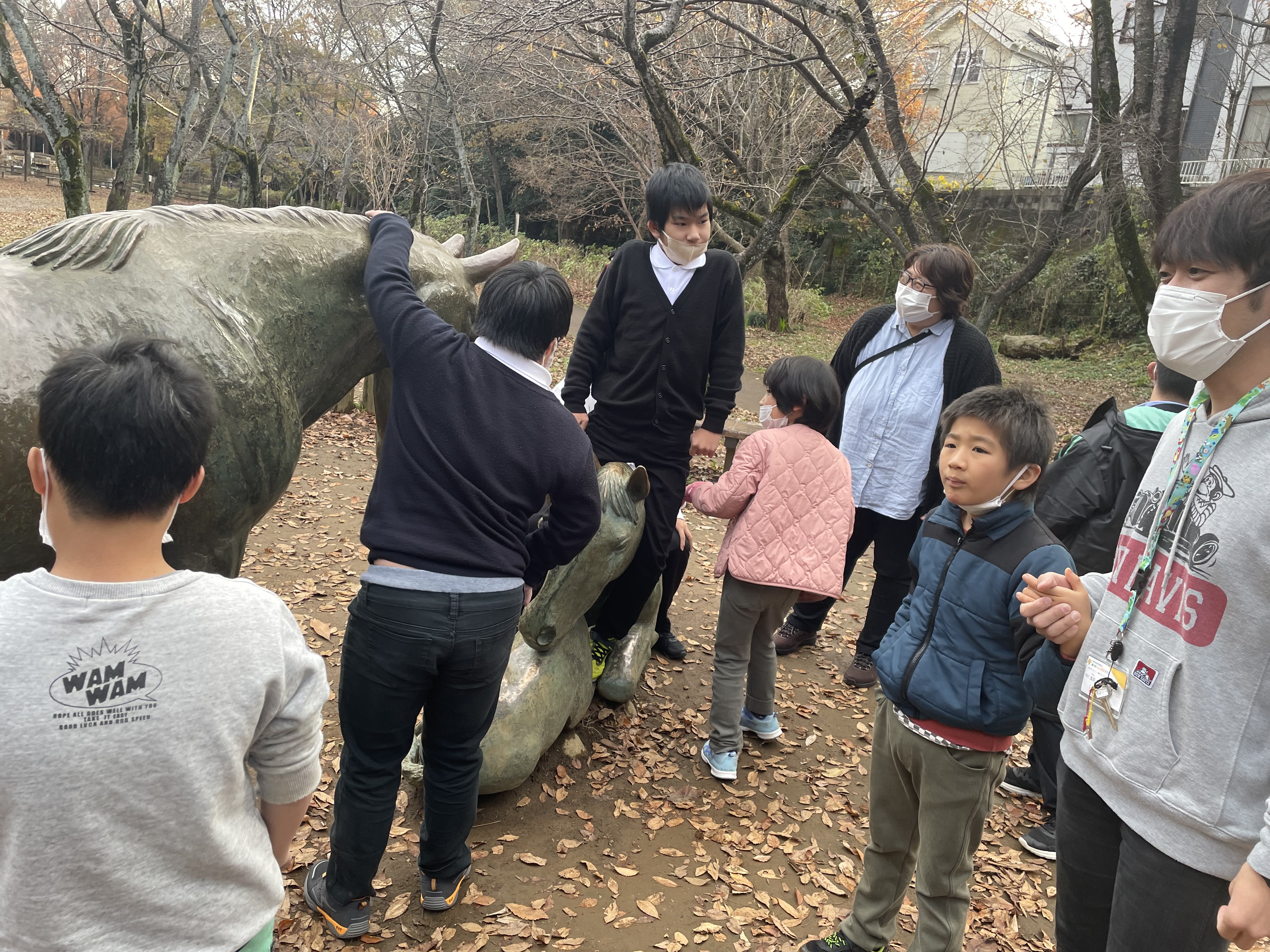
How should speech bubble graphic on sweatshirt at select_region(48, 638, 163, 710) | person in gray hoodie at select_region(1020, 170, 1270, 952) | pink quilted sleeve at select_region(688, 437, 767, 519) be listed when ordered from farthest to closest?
pink quilted sleeve at select_region(688, 437, 767, 519) < person in gray hoodie at select_region(1020, 170, 1270, 952) < speech bubble graphic on sweatshirt at select_region(48, 638, 163, 710)

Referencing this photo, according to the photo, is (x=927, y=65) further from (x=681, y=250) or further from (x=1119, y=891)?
(x=1119, y=891)

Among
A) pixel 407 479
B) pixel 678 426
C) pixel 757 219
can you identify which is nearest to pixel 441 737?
pixel 407 479

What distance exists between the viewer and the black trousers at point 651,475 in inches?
146

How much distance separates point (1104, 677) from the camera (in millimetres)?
1726

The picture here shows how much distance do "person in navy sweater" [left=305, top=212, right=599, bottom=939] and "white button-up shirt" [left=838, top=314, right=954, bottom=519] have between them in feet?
7.51

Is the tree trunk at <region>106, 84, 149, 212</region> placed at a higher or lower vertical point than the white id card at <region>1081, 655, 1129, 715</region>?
higher

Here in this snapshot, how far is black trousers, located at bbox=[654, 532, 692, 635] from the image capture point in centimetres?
422

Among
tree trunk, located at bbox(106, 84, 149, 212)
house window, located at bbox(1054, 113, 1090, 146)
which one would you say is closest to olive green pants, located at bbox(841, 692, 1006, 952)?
tree trunk, located at bbox(106, 84, 149, 212)

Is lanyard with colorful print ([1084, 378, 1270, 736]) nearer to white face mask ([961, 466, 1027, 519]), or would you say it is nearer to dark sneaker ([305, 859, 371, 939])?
white face mask ([961, 466, 1027, 519])

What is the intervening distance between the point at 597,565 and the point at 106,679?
7.43 feet

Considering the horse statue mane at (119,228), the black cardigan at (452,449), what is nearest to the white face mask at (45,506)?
the black cardigan at (452,449)

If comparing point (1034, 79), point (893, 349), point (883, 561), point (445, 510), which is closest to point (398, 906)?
point (445, 510)

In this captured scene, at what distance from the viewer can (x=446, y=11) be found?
996 centimetres

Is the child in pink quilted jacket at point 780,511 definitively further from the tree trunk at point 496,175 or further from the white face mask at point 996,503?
the tree trunk at point 496,175
